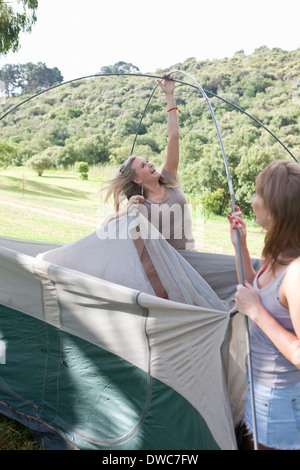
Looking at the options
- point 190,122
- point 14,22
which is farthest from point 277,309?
point 190,122

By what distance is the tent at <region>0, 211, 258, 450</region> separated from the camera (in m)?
1.27

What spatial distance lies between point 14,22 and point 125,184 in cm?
594

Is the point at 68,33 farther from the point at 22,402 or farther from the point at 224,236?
the point at 22,402

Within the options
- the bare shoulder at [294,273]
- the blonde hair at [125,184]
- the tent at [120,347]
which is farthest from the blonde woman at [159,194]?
the bare shoulder at [294,273]

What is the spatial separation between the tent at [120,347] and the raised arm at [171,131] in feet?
1.86

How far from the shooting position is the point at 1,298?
5.98 feet

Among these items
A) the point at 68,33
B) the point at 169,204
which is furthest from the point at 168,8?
the point at 169,204

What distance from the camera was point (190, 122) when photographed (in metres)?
15.3

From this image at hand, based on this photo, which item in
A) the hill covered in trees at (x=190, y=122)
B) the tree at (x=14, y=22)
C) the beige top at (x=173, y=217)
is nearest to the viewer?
the beige top at (x=173, y=217)

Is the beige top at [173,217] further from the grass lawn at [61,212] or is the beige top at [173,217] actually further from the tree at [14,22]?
the tree at [14,22]

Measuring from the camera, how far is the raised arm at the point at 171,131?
2230 millimetres

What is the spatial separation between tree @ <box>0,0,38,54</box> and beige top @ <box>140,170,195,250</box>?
5.85 m

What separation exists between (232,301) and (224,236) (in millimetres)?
8495

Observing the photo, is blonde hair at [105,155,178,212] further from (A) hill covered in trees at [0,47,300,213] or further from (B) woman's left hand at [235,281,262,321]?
(A) hill covered in trees at [0,47,300,213]
